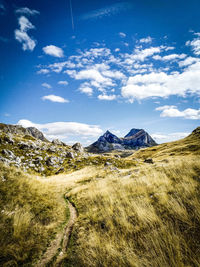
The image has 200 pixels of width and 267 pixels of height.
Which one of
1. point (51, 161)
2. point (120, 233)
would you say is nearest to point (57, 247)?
point (120, 233)

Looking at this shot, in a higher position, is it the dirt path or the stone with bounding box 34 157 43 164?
the dirt path

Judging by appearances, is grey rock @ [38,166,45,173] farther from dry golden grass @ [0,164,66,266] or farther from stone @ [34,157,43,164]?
dry golden grass @ [0,164,66,266]

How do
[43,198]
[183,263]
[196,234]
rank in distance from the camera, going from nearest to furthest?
[183,263] < [196,234] < [43,198]

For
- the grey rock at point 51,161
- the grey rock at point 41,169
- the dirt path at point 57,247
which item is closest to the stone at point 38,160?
the grey rock at point 51,161

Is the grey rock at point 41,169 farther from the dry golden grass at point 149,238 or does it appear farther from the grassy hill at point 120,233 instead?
the dry golden grass at point 149,238

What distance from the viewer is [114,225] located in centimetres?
451

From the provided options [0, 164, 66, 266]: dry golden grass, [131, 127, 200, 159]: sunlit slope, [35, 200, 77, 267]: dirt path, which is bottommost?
[131, 127, 200, 159]: sunlit slope

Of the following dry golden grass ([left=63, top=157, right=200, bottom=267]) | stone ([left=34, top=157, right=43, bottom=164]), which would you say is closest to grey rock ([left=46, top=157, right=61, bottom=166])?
stone ([left=34, top=157, right=43, bottom=164])

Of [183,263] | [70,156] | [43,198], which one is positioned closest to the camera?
[183,263]

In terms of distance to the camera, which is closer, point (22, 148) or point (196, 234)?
point (196, 234)

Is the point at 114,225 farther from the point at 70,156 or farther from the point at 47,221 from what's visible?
the point at 70,156

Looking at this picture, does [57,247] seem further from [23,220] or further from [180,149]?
[180,149]

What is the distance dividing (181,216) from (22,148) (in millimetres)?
46498

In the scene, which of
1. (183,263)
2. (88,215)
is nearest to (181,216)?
(183,263)
